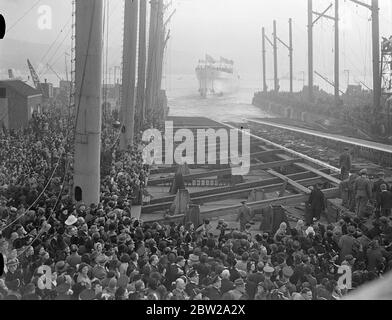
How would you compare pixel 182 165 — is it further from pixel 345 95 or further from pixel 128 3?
pixel 345 95

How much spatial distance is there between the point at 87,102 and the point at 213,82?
140m

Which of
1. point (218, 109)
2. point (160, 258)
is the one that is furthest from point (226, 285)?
point (218, 109)

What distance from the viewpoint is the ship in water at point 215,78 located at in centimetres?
→ 15212

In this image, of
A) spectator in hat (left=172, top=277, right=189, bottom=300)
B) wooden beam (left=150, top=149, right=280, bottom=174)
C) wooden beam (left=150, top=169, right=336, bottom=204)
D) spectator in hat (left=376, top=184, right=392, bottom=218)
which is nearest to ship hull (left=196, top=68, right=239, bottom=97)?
wooden beam (left=150, top=149, right=280, bottom=174)

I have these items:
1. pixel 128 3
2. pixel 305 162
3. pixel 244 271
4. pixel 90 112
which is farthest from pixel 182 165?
pixel 244 271

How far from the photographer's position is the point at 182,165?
2556cm

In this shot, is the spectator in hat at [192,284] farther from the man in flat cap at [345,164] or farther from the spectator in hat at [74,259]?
the man in flat cap at [345,164]

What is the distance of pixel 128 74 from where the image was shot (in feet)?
84.0

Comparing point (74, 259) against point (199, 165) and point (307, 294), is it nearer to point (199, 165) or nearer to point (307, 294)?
point (307, 294)

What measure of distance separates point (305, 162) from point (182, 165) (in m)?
5.68

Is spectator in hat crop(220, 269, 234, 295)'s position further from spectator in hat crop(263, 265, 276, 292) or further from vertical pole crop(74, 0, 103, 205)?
vertical pole crop(74, 0, 103, 205)

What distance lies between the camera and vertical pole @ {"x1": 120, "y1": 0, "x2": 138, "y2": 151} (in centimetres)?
2553

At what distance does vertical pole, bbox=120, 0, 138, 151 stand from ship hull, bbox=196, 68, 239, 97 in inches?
4785

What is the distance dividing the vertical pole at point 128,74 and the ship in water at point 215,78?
121522 mm
